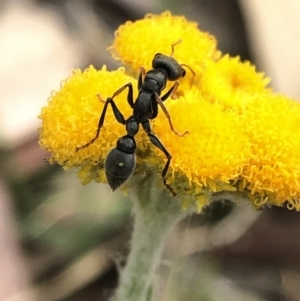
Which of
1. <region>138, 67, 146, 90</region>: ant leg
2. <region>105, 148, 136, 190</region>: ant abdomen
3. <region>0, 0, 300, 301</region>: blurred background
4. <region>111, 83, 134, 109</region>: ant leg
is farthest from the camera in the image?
<region>0, 0, 300, 301</region>: blurred background

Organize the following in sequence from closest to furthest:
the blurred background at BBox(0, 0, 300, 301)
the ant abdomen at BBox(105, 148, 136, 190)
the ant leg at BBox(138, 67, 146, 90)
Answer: the ant abdomen at BBox(105, 148, 136, 190) < the ant leg at BBox(138, 67, 146, 90) < the blurred background at BBox(0, 0, 300, 301)

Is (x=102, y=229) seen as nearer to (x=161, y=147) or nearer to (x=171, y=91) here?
(x=171, y=91)

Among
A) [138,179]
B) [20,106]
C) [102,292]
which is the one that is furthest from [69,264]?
[138,179]

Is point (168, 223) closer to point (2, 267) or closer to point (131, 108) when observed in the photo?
point (131, 108)

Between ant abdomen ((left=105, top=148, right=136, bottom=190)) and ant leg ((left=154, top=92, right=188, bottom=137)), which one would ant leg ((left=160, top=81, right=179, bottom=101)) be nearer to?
ant leg ((left=154, top=92, right=188, bottom=137))

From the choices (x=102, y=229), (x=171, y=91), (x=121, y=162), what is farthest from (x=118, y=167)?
(x=102, y=229)

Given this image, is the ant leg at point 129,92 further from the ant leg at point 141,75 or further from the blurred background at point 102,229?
the blurred background at point 102,229

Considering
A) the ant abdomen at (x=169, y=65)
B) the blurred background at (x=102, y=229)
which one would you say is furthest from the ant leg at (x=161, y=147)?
the blurred background at (x=102, y=229)

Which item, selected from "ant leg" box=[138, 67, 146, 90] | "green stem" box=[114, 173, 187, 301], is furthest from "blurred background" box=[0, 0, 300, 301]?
"ant leg" box=[138, 67, 146, 90]
